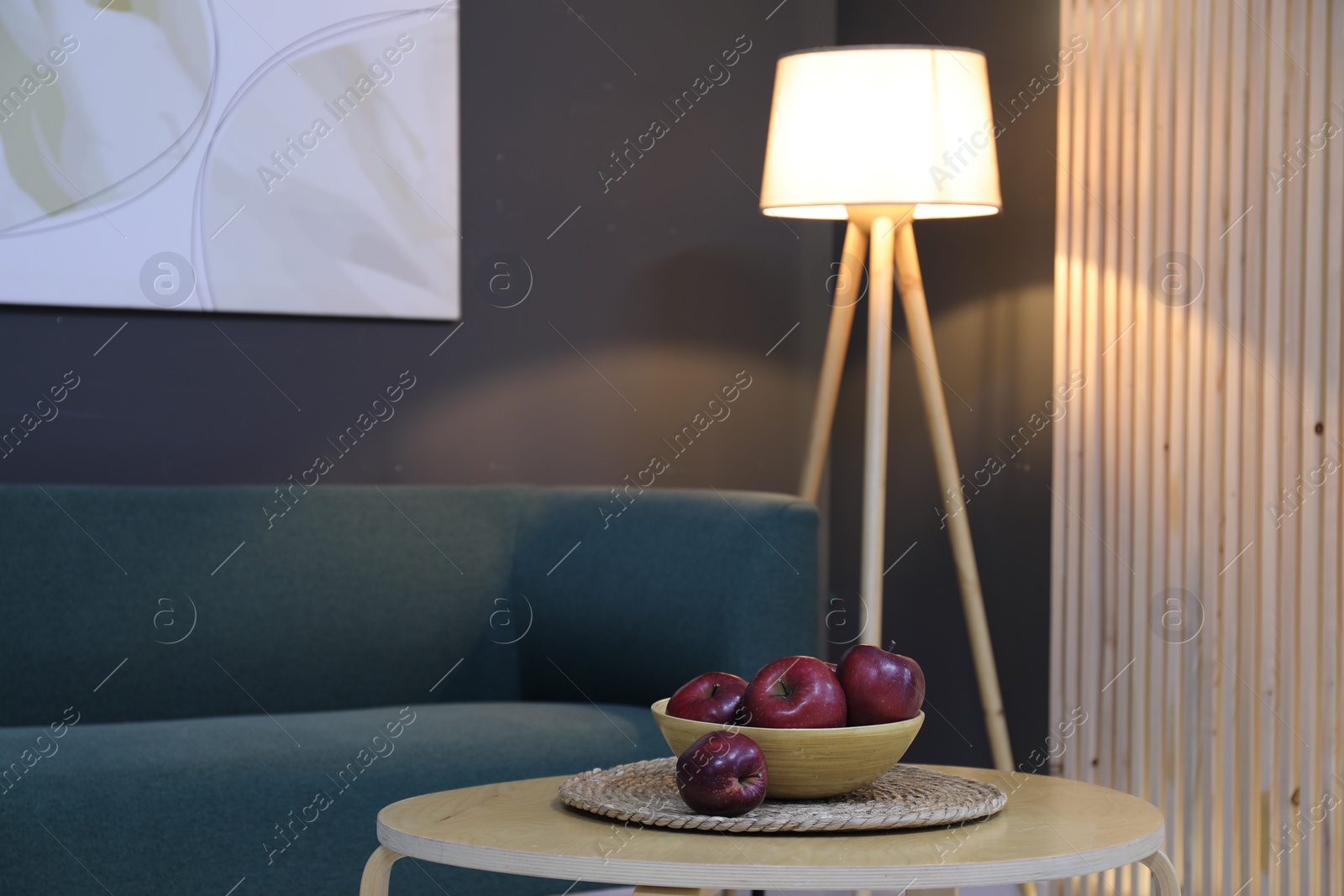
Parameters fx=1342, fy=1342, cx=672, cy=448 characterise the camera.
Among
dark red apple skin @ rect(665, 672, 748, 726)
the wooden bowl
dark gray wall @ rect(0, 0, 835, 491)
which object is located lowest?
the wooden bowl

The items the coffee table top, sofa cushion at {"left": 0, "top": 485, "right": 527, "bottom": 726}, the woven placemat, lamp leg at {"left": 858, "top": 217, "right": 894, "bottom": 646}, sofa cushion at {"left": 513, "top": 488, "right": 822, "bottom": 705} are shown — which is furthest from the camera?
lamp leg at {"left": 858, "top": 217, "right": 894, "bottom": 646}

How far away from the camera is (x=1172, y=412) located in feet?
8.14

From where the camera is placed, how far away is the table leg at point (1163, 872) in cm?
127

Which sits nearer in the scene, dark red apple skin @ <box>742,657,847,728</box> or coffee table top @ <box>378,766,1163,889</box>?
coffee table top @ <box>378,766,1163,889</box>

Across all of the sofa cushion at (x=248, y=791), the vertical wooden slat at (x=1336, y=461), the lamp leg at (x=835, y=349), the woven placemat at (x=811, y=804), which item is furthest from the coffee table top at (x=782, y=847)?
the lamp leg at (x=835, y=349)

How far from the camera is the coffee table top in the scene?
1.10m

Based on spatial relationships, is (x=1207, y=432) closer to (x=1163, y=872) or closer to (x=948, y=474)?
(x=948, y=474)

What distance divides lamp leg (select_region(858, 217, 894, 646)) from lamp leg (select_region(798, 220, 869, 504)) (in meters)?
0.11

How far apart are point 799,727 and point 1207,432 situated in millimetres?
1433

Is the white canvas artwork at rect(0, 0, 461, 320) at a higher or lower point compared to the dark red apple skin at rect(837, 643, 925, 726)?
higher

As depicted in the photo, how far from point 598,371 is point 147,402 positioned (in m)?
1.06

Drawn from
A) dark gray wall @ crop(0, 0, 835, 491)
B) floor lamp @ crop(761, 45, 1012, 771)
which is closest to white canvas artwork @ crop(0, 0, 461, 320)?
dark gray wall @ crop(0, 0, 835, 491)

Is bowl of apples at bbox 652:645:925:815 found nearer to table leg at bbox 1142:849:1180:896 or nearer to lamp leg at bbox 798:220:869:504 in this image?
table leg at bbox 1142:849:1180:896

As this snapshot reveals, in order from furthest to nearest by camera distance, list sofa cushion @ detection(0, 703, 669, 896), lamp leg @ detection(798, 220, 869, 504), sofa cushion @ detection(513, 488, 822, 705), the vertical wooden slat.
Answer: lamp leg @ detection(798, 220, 869, 504) < sofa cushion @ detection(513, 488, 822, 705) < the vertical wooden slat < sofa cushion @ detection(0, 703, 669, 896)
